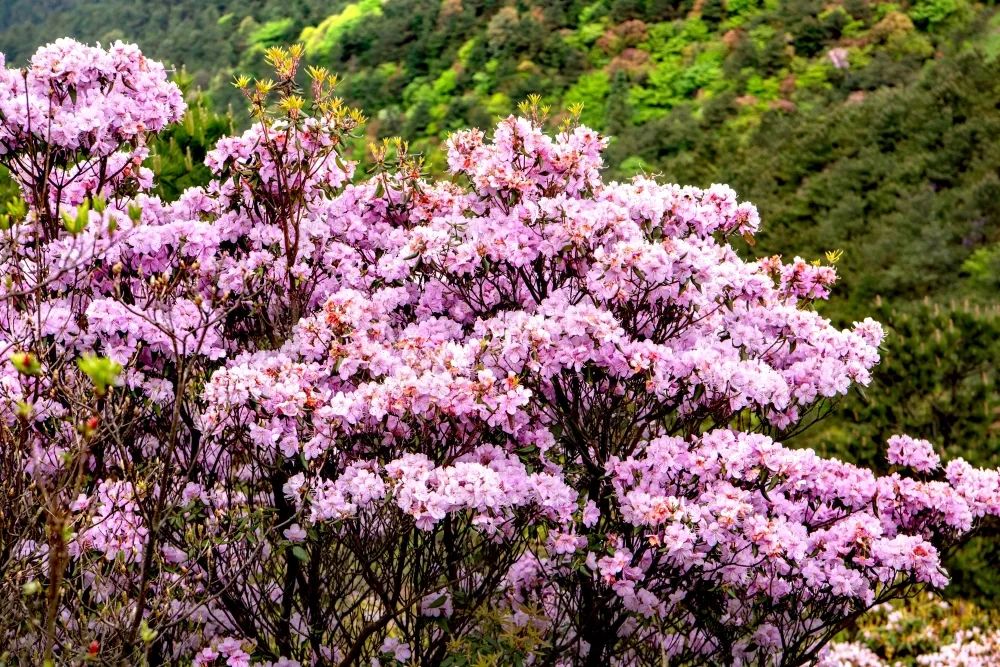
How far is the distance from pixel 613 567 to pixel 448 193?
A: 7.13 ft

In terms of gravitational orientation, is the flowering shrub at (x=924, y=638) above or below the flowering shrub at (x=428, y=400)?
below

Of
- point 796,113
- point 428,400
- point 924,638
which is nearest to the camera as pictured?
point 428,400

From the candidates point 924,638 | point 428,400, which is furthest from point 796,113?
point 428,400

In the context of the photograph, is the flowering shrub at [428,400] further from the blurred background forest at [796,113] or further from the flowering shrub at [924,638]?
the flowering shrub at [924,638]

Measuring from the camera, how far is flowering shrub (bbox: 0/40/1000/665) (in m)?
3.74

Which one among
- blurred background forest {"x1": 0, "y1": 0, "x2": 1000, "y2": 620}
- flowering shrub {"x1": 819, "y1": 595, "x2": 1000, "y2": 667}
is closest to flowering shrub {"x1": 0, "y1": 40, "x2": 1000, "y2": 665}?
blurred background forest {"x1": 0, "y1": 0, "x2": 1000, "y2": 620}

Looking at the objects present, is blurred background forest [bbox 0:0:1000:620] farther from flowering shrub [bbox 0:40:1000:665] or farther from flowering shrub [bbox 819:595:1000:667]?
flowering shrub [bbox 0:40:1000:665]

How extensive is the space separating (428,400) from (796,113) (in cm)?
2409

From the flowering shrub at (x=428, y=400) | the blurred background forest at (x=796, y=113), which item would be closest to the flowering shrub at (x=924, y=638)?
the blurred background forest at (x=796, y=113)

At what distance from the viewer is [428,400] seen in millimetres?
3662

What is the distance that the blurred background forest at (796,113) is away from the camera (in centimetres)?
921

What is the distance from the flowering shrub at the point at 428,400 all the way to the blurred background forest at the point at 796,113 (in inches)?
35.9

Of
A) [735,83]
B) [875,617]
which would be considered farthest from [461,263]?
[735,83]

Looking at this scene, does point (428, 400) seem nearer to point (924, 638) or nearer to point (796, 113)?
point (924, 638)
